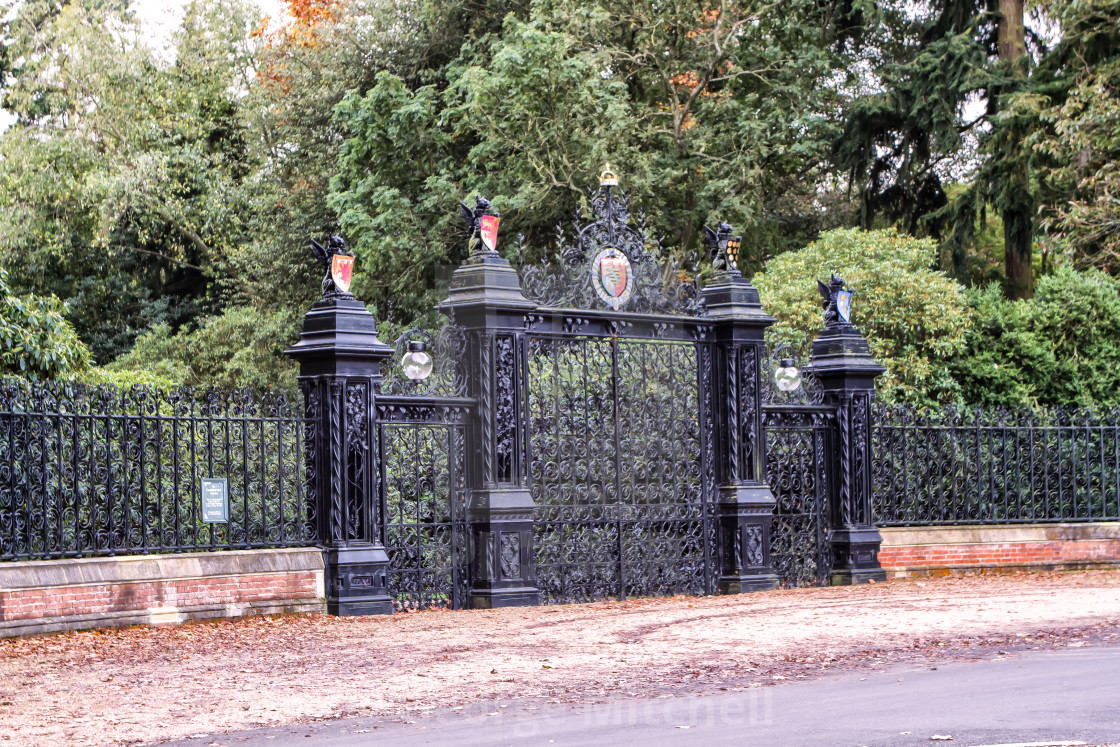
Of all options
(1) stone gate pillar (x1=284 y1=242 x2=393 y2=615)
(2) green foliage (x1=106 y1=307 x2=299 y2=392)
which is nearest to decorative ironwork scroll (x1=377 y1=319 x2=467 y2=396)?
(1) stone gate pillar (x1=284 y1=242 x2=393 y2=615)

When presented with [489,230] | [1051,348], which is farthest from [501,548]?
[1051,348]

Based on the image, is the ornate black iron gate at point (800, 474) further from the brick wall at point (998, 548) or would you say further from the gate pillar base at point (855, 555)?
the brick wall at point (998, 548)

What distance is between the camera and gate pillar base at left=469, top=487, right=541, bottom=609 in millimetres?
12430

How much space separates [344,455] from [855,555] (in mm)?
6245

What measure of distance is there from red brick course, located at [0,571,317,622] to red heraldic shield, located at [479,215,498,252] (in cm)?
352

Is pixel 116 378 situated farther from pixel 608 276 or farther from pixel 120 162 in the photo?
pixel 120 162

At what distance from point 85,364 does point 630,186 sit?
10.8 metres

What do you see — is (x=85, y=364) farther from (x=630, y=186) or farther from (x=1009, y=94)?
(x=1009, y=94)

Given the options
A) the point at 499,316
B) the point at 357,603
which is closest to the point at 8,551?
the point at 357,603

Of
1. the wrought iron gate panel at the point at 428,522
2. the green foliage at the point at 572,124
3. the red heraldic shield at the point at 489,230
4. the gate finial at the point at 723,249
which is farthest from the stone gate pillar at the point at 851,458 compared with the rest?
the green foliage at the point at 572,124

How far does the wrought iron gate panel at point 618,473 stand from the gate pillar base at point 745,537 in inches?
7.4

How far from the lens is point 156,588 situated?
10.9 metres

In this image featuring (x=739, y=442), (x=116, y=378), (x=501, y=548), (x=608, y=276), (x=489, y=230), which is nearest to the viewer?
(x=501, y=548)

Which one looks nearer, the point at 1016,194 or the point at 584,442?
the point at 584,442
